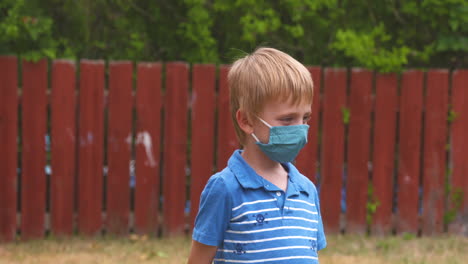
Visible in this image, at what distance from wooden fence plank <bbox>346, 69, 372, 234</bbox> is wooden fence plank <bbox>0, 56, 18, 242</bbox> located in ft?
10.3

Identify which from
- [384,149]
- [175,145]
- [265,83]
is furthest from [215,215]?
[384,149]

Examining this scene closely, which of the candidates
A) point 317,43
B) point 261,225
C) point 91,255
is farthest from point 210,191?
point 317,43

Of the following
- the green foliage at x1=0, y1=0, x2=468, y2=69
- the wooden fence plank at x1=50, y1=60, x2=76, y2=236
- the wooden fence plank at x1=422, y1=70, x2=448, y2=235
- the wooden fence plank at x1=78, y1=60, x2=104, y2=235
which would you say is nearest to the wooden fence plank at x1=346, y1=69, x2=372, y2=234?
the green foliage at x1=0, y1=0, x2=468, y2=69

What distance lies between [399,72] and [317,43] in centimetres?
104

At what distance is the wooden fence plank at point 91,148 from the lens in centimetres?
596

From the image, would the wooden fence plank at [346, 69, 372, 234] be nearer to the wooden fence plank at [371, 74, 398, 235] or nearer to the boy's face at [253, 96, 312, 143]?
the wooden fence plank at [371, 74, 398, 235]

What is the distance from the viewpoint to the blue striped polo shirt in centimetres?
242

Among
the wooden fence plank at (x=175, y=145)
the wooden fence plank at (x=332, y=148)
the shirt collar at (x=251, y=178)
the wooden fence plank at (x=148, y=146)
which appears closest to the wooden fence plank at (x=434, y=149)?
the wooden fence plank at (x=332, y=148)

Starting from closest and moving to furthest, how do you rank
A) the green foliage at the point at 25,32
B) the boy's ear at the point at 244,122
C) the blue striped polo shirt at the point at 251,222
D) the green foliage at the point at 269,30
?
1. the blue striped polo shirt at the point at 251,222
2. the boy's ear at the point at 244,122
3. the green foliage at the point at 25,32
4. the green foliage at the point at 269,30

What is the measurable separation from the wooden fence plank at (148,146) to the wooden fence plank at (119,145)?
93mm

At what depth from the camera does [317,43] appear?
7.00 m

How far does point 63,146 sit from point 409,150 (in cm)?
332

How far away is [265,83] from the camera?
245 centimetres

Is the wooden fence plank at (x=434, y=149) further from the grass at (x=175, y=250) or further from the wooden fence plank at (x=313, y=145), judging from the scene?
the wooden fence plank at (x=313, y=145)
